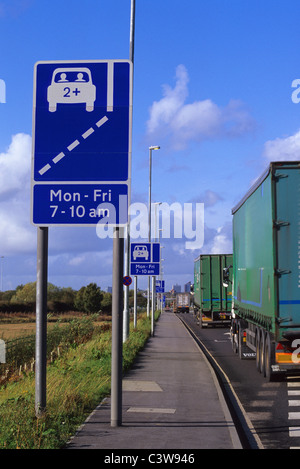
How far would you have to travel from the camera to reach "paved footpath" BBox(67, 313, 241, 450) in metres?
8.20

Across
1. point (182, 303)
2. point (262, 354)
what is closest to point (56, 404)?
point (262, 354)

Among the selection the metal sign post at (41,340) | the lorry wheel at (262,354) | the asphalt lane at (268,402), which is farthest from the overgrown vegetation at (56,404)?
the lorry wheel at (262,354)

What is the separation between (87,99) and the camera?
9.36 metres

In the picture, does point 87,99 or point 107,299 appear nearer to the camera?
point 87,99

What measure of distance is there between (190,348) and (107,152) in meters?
16.5

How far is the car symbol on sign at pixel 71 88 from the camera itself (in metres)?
9.34

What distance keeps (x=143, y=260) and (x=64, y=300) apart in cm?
7242

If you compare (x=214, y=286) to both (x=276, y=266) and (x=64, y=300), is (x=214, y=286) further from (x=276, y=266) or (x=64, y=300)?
(x=64, y=300)

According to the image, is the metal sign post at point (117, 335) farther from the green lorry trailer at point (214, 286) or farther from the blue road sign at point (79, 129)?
the green lorry trailer at point (214, 286)

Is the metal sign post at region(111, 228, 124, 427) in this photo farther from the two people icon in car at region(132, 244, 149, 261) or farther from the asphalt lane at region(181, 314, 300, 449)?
the two people icon in car at region(132, 244, 149, 261)

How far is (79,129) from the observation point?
935 cm
